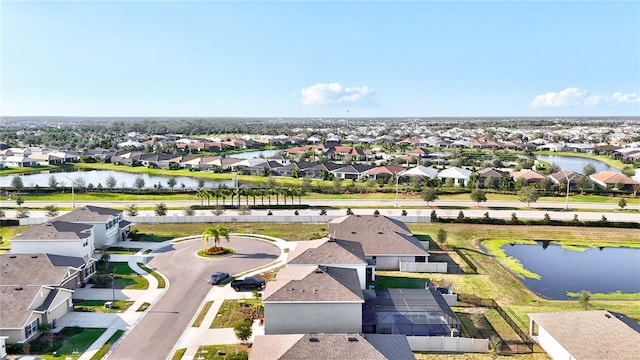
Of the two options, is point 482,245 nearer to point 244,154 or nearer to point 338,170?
point 338,170

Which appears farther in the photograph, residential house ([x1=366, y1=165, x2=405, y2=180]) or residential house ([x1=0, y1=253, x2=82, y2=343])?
residential house ([x1=366, y1=165, x2=405, y2=180])

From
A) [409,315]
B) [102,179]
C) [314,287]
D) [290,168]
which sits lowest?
[409,315]

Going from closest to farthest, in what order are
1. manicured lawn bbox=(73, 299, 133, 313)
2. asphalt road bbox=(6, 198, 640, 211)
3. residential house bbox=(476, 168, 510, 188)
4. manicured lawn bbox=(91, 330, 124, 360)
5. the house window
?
manicured lawn bbox=(91, 330, 124, 360), the house window, manicured lawn bbox=(73, 299, 133, 313), asphalt road bbox=(6, 198, 640, 211), residential house bbox=(476, 168, 510, 188)

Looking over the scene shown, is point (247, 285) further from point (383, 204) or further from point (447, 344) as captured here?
point (383, 204)

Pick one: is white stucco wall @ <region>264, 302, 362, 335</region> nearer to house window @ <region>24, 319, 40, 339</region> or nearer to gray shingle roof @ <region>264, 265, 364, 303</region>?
gray shingle roof @ <region>264, 265, 364, 303</region>

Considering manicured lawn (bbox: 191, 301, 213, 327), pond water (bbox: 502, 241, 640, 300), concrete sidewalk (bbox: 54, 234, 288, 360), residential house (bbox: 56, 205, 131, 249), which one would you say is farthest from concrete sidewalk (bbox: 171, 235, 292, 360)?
pond water (bbox: 502, 241, 640, 300)

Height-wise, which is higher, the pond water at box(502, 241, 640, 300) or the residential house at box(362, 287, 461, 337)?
the residential house at box(362, 287, 461, 337)

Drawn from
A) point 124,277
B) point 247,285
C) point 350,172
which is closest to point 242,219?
point 124,277
